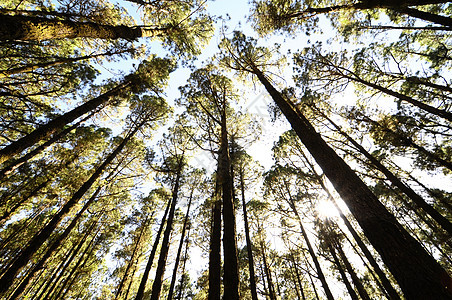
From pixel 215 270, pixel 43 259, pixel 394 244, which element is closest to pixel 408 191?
pixel 394 244

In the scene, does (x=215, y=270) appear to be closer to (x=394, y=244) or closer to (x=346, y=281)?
(x=394, y=244)

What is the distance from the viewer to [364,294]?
7938 millimetres

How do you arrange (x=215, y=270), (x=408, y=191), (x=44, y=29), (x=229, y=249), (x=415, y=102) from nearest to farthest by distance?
(x=44, y=29), (x=229, y=249), (x=215, y=270), (x=408, y=191), (x=415, y=102)

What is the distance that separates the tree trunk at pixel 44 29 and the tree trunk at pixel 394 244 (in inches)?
259

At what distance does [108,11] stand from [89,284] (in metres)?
21.6

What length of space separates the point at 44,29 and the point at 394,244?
731 centimetres

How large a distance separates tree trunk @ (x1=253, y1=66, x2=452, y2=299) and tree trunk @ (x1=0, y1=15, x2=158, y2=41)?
6.58m

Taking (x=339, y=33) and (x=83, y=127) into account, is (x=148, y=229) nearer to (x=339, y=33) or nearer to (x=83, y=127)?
(x=83, y=127)

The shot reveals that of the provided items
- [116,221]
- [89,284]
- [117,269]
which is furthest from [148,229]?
[89,284]

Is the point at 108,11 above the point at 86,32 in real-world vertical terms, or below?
above

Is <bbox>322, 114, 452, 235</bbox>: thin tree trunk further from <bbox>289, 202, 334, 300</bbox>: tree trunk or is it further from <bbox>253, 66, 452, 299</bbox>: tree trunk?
<bbox>253, 66, 452, 299</bbox>: tree trunk

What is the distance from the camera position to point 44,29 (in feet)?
12.5

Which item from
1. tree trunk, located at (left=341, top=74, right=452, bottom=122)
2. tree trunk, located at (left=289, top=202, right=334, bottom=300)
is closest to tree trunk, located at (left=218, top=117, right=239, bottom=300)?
tree trunk, located at (left=289, top=202, right=334, bottom=300)

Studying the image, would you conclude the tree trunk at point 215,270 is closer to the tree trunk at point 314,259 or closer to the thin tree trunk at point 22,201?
the tree trunk at point 314,259
